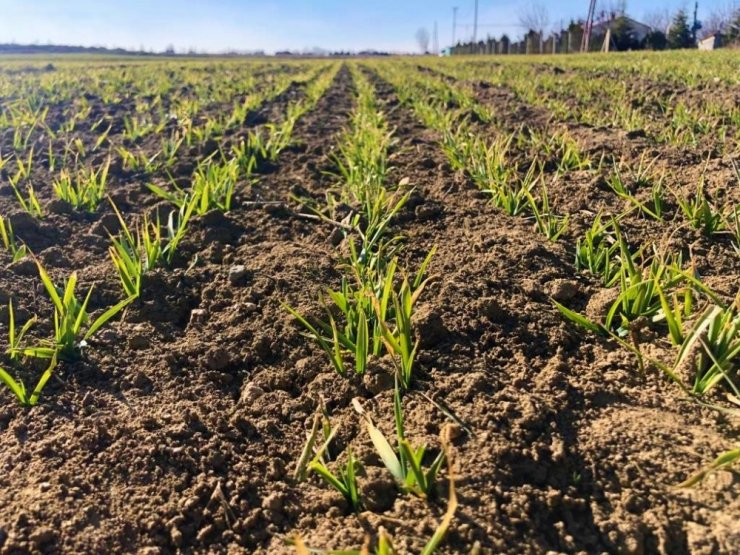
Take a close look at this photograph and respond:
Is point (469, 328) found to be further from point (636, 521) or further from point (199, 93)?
point (199, 93)

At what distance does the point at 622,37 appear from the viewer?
136 feet

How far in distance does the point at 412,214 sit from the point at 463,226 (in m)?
0.33

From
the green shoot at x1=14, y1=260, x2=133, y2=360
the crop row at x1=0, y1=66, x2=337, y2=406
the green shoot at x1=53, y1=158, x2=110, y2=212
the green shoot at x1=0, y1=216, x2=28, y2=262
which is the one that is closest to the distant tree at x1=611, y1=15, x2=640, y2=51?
the crop row at x1=0, y1=66, x2=337, y2=406

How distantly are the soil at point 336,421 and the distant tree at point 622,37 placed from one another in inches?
1777

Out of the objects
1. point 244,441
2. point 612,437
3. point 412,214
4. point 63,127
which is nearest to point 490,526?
point 612,437

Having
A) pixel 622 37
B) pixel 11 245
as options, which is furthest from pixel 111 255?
pixel 622 37

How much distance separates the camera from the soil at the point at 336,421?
1.24m

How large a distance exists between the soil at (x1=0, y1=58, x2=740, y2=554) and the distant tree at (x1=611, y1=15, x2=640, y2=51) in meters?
45.1

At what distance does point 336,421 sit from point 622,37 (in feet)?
156

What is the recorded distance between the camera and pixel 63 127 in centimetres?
586

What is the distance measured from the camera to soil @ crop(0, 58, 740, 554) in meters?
1.24

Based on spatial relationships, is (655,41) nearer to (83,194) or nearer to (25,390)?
(83,194)

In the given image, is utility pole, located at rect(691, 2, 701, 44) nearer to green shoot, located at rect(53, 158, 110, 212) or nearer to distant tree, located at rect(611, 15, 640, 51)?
distant tree, located at rect(611, 15, 640, 51)

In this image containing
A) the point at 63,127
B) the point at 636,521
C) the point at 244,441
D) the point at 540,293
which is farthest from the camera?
the point at 63,127
